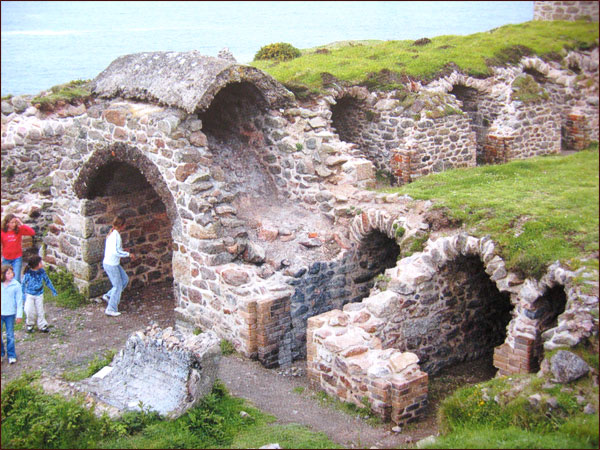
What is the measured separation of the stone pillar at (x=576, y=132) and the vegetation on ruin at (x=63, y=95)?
11.2 metres

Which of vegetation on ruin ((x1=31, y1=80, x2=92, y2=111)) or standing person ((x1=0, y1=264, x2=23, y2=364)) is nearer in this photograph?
standing person ((x1=0, y1=264, x2=23, y2=364))

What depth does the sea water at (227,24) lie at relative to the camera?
11602 mm

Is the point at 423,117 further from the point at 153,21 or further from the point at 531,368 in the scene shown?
the point at 531,368

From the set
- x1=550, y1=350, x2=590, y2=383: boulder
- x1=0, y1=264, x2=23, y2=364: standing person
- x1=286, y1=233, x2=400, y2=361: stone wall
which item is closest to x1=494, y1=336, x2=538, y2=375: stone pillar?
x1=550, y1=350, x2=590, y2=383: boulder

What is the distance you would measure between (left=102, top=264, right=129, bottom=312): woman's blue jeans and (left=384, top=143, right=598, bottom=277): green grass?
4.63 meters

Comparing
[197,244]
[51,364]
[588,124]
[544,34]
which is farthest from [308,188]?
[544,34]

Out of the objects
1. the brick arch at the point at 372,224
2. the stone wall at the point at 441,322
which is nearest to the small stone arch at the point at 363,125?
the brick arch at the point at 372,224

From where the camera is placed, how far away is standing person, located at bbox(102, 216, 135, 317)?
11.2 metres

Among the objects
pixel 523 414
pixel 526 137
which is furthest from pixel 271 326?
pixel 526 137

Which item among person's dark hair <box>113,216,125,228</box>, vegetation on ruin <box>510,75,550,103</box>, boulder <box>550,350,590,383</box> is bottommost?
boulder <box>550,350,590,383</box>

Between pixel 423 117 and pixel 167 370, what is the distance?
8929 millimetres

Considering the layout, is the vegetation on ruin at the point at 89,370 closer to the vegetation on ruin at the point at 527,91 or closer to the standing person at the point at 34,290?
the standing person at the point at 34,290

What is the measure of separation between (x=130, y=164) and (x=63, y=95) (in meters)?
5.43

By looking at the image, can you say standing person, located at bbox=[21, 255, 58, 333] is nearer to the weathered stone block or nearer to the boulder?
the weathered stone block
